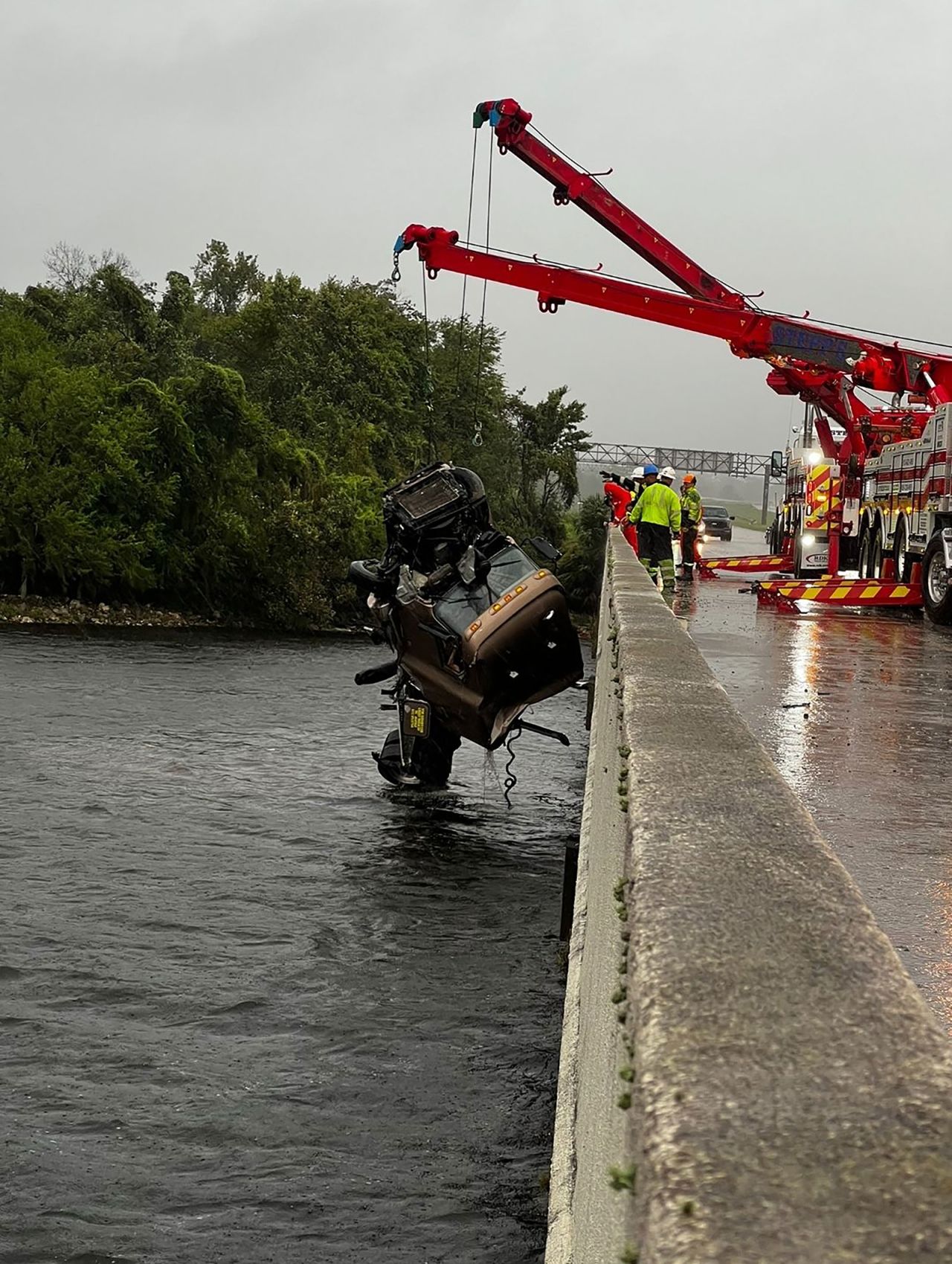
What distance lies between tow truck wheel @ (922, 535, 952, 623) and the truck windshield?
7142 mm

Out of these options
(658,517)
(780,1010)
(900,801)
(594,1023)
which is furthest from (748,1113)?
(658,517)

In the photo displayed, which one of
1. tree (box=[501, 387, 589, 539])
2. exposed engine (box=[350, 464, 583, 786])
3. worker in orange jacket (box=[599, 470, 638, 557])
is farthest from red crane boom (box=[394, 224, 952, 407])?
tree (box=[501, 387, 589, 539])

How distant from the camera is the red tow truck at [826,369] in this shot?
76.5ft

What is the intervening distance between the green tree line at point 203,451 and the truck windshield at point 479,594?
29.8 m

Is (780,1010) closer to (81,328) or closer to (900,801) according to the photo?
(900,801)

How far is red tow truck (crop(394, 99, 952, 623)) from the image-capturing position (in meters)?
23.3

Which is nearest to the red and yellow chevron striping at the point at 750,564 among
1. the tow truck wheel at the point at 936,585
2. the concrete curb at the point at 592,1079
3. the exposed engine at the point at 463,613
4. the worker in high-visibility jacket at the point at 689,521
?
the worker in high-visibility jacket at the point at 689,521

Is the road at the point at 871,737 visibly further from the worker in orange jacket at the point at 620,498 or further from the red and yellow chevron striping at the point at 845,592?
the worker in orange jacket at the point at 620,498

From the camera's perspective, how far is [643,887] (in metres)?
2.62

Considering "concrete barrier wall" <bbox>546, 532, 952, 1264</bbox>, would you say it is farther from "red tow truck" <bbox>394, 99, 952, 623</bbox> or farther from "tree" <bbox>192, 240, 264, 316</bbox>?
"tree" <bbox>192, 240, 264, 316</bbox>

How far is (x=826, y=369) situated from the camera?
27.2 m

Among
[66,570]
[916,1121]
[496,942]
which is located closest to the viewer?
[916,1121]

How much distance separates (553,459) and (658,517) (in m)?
53.9

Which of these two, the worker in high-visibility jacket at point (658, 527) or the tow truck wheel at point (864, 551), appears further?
the tow truck wheel at point (864, 551)
